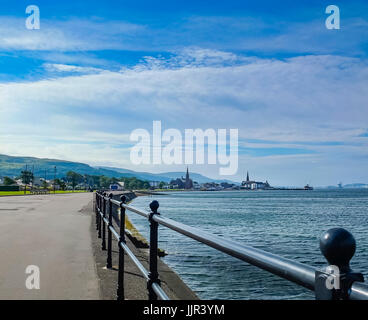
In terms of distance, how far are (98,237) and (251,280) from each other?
6.05m

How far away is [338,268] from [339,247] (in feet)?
0.20

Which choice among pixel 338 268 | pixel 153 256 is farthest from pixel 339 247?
pixel 153 256

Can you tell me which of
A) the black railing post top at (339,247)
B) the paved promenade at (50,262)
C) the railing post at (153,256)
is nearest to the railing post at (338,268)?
the black railing post top at (339,247)

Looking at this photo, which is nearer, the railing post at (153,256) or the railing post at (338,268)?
the railing post at (338,268)

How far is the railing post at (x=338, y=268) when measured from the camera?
116 centimetres

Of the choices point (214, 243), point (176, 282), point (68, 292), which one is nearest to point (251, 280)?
point (176, 282)

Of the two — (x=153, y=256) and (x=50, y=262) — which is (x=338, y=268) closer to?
(x=153, y=256)

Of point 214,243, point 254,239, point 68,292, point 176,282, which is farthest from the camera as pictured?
point 254,239

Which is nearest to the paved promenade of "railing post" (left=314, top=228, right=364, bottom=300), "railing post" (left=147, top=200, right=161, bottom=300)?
"railing post" (left=147, top=200, right=161, bottom=300)

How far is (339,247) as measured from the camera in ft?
3.86

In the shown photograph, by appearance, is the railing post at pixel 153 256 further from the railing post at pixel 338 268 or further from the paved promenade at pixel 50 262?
the paved promenade at pixel 50 262
